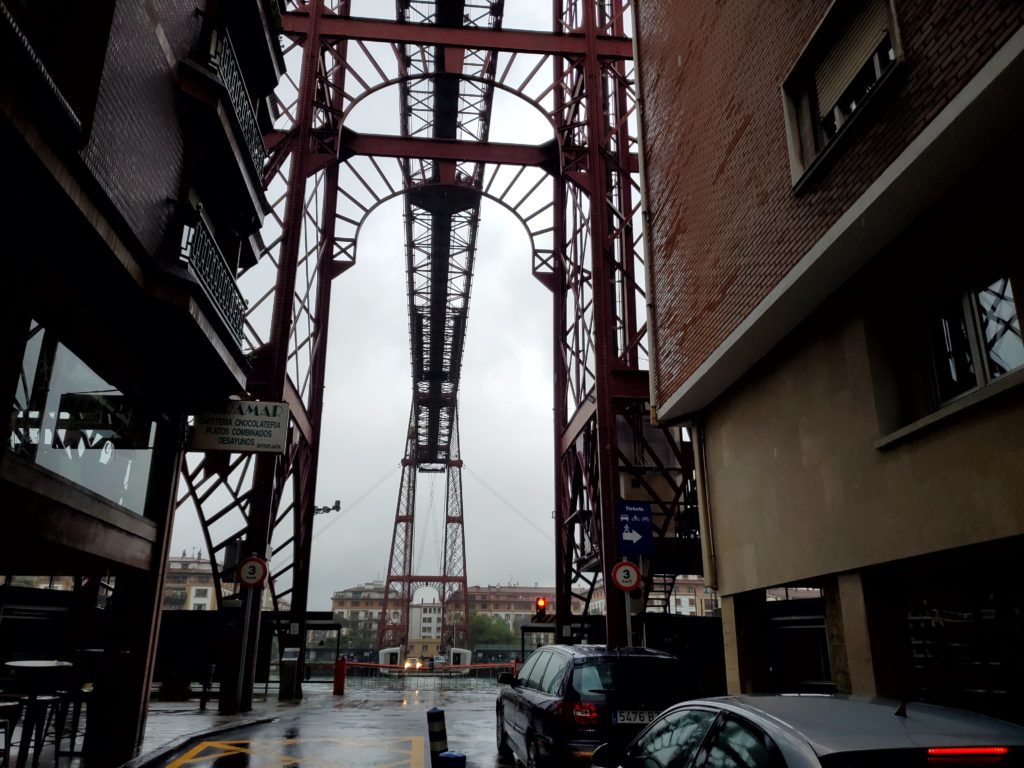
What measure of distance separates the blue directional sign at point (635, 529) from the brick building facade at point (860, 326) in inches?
96.0

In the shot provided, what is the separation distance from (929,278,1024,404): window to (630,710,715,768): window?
3.97 m

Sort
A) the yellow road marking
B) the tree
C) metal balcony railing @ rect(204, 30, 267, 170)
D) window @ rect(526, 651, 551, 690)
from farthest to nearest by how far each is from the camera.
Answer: the tree → metal balcony railing @ rect(204, 30, 267, 170) → the yellow road marking → window @ rect(526, 651, 551, 690)

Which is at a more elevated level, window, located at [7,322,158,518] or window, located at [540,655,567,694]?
window, located at [7,322,158,518]

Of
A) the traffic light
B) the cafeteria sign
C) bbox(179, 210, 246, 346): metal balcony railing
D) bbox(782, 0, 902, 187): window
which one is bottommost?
the traffic light

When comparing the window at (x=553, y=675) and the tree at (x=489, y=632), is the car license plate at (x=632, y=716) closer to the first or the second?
the window at (x=553, y=675)

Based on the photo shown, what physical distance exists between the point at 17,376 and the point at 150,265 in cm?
229

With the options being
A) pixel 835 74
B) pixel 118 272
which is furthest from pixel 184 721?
pixel 835 74

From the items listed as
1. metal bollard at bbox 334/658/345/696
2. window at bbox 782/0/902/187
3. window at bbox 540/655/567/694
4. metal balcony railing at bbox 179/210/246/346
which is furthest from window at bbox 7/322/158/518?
metal bollard at bbox 334/658/345/696

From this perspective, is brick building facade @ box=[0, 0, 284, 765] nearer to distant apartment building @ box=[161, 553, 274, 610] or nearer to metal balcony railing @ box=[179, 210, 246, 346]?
metal balcony railing @ box=[179, 210, 246, 346]

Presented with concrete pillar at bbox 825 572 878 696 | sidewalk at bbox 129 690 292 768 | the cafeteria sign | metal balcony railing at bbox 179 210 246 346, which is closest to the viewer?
concrete pillar at bbox 825 572 878 696

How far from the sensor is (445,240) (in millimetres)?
31031

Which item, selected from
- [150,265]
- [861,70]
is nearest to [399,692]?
[150,265]

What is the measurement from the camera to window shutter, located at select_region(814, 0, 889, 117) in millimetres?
7082

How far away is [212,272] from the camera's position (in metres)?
10.7
